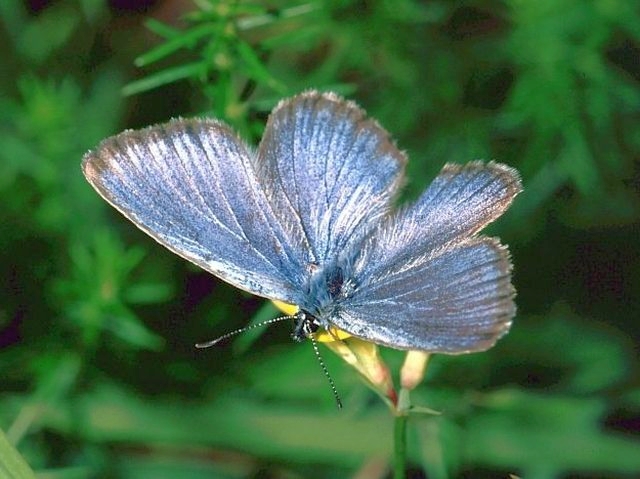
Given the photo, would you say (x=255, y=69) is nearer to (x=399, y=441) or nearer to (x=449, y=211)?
(x=449, y=211)

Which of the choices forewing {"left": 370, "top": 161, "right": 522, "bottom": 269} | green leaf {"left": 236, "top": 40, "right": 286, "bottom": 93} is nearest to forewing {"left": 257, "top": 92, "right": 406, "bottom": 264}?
forewing {"left": 370, "top": 161, "right": 522, "bottom": 269}

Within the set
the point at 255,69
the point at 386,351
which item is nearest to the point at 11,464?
the point at 255,69

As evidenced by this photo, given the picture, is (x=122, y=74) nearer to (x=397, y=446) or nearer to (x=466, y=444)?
(x=466, y=444)

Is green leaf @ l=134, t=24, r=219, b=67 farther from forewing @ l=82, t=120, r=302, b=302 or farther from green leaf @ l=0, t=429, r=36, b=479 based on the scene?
green leaf @ l=0, t=429, r=36, b=479

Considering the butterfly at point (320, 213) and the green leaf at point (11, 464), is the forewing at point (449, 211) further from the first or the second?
the green leaf at point (11, 464)

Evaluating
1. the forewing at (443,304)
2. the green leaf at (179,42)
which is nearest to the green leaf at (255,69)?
the green leaf at (179,42)
